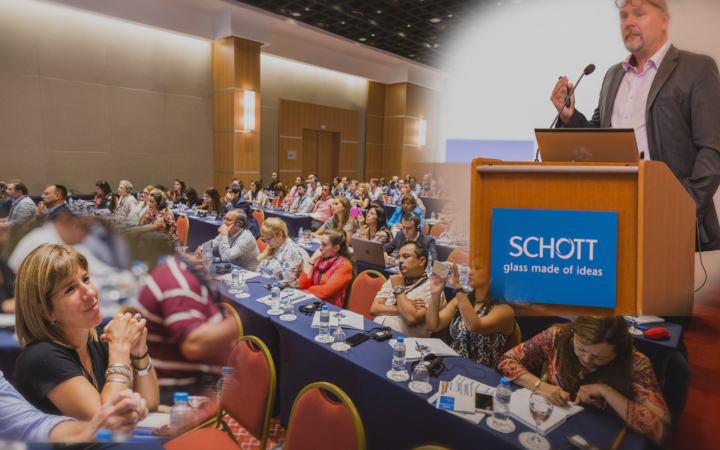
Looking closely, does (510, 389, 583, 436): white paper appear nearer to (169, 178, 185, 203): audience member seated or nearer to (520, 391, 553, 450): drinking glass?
(520, 391, 553, 450): drinking glass

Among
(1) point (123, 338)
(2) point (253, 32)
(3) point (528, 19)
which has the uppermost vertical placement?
(2) point (253, 32)

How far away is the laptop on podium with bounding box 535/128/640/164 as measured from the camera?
2.78ft

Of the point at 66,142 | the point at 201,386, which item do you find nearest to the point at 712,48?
the point at 201,386

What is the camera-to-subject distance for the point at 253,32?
951 centimetres

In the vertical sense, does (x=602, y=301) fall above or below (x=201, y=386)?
above

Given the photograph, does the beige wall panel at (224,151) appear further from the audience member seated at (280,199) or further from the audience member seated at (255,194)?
the audience member seated at (280,199)

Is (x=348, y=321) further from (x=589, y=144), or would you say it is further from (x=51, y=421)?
(x=51, y=421)

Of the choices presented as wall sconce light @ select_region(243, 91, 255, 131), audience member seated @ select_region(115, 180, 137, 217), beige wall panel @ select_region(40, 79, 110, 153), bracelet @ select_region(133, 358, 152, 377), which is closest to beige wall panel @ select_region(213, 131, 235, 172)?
Answer: wall sconce light @ select_region(243, 91, 255, 131)

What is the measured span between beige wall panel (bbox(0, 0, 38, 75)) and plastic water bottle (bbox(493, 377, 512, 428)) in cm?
1044

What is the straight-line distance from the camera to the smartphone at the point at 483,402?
1.62 metres

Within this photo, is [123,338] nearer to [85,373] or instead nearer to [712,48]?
[85,373]

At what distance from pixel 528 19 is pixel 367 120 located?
12.1 metres

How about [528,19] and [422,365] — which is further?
[528,19]

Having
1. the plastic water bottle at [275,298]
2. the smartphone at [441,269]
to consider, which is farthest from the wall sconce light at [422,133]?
the smartphone at [441,269]
